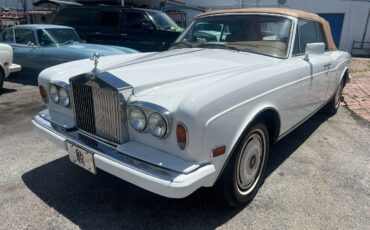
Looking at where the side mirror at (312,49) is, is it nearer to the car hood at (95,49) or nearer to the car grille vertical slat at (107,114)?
the car grille vertical slat at (107,114)

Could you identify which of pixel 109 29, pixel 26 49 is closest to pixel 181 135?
pixel 26 49

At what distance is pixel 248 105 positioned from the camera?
2643mm

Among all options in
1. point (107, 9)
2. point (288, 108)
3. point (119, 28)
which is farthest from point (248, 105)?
point (107, 9)

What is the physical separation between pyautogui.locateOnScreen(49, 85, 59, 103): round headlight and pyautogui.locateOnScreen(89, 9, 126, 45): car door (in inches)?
257

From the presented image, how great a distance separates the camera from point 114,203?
2.95 m

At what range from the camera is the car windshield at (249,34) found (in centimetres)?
360

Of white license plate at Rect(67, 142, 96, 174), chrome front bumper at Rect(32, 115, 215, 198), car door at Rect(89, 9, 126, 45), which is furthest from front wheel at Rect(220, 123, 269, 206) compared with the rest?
car door at Rect(89, 9, 126, 45)

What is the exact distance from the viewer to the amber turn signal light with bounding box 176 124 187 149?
7.25 feet

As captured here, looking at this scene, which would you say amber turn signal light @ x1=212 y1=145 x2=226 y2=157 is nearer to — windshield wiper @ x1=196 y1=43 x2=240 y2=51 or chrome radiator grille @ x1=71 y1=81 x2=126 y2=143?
chrome radiator grille @ x1=71 y1=81 x2=126 y2=143

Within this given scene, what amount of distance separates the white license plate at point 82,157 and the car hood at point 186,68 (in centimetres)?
64

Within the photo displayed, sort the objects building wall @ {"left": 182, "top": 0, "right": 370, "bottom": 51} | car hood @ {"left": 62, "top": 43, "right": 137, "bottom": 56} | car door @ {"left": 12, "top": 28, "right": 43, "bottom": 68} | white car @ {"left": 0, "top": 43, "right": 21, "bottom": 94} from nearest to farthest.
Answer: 1. white car @ {"left": 0, "top": 43, "right": 21, "bottom": 94}
2. car hood @ {"left": 62, "top": 43, "right": 137, "bottom": 56}
3. car door @ {"left": 12, "top": 28, "right": 43, "bottom": 68}
4. building wall @ {"left": 182, "top": 0, "right": 370, "bottom": 51}

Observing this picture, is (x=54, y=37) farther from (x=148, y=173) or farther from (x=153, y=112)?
(x=148, y=173)

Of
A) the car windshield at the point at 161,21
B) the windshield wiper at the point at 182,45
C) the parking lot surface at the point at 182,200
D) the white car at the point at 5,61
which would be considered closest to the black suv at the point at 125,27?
→ the car windshield at the point at 161,21

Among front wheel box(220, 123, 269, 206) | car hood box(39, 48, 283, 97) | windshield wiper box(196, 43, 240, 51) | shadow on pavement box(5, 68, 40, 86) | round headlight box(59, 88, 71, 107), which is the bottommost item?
shadow on pavement box(5, 68, 40, 86)
